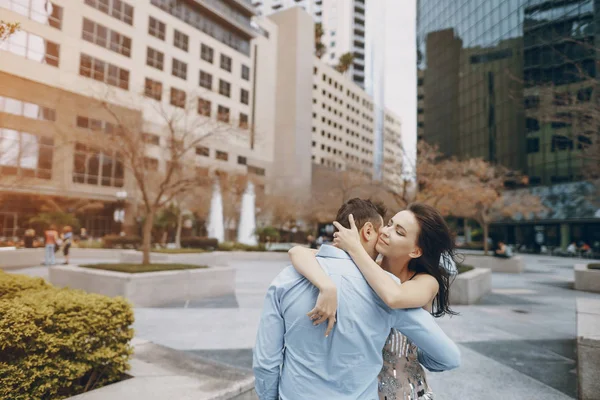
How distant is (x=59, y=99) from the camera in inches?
419

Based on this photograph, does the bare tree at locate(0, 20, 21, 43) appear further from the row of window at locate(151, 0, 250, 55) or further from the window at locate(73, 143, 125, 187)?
the row of window at locate(151, 0, 250, 55)

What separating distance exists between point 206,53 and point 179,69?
562 cm

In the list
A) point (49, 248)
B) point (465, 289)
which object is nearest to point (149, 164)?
point (49, 248)

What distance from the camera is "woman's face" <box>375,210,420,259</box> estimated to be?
6.41 ft

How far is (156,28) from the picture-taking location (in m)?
41.3

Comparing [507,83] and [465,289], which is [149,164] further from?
[507,83]

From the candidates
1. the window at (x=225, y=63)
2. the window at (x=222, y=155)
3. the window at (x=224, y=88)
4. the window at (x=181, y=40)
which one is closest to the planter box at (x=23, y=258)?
the window at (x=181, y=40)

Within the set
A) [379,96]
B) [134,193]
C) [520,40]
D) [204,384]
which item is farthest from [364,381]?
[379,96]

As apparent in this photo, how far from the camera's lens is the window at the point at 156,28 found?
4066 cm

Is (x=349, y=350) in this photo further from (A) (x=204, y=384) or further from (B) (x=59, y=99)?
(B) (x=59, y=99)

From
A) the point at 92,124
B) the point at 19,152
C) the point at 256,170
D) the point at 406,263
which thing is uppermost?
the point at 256,170

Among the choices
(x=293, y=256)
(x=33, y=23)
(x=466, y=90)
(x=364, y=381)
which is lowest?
(x=364, y=381)

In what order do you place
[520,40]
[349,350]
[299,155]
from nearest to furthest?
[349,350] → [520,40] → [299,155]

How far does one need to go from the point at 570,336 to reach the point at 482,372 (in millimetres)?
3283
